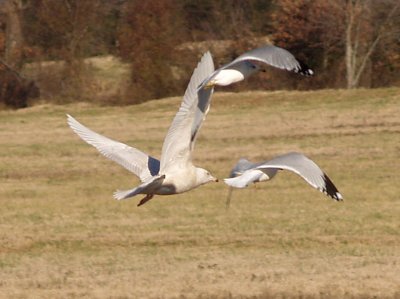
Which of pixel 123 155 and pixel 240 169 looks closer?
pixel 240 169

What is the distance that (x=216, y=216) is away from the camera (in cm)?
1689

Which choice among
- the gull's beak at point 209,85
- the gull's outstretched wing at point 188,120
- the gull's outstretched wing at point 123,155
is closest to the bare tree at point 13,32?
→ the gull's outstretched wing at point 123,155

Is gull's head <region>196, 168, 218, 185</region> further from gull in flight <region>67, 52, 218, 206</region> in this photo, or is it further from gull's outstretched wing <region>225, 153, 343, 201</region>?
gull's outstretched wing <region>225, 153, 343, 201</region>

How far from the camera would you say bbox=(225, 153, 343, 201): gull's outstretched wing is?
10.3 meters

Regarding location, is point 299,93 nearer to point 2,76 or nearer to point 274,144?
point 274,144

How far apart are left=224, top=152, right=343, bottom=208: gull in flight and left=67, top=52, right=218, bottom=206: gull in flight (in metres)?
0.30

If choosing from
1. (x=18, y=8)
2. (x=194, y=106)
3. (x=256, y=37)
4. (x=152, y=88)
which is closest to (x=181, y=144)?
(x=194, y=106)

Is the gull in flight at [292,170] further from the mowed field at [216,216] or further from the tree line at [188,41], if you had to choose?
the tree line at [188,41]

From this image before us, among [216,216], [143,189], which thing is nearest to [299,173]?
[143,189]

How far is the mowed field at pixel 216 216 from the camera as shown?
12.5 meters

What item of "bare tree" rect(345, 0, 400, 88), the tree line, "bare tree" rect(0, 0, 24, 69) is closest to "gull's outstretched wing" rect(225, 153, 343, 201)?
the tree line

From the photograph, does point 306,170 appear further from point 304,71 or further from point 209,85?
point 209,85

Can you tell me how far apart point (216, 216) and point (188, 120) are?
6.38 metres

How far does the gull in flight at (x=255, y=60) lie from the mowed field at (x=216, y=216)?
77.8 inches
